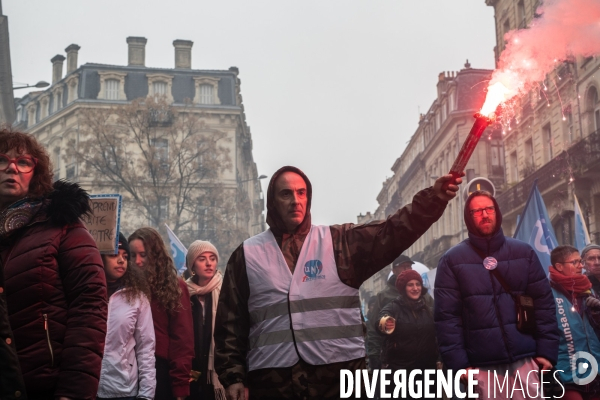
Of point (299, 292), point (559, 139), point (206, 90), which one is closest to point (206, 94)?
point (206, 90)

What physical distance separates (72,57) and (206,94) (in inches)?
417

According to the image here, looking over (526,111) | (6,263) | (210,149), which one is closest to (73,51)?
(210,149)

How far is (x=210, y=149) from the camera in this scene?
41.1m

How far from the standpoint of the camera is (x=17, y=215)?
3.44m

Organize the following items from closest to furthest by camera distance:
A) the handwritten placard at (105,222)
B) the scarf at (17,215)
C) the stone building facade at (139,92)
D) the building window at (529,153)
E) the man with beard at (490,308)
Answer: the scarf at (17,215), the man with beard at (490,308), the handwritten placard at (105,222), the building window at (529,153), the stone building facade at (139,92)

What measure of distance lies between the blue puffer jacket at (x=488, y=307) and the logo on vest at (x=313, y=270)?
1.56 m

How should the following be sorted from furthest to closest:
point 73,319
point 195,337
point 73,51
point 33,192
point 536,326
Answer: point 73,51 → point 195,337 → point 536,326 → point 33,192 → point 73,319

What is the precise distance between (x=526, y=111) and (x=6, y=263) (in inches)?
1194

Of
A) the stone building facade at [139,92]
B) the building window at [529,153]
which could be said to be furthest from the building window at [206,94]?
the building window at [529,153]

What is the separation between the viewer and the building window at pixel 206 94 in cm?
5731

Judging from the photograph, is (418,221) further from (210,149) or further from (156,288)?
(210,149)

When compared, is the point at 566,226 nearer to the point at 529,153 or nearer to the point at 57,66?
the point at 529,153

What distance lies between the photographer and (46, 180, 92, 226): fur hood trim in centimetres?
346

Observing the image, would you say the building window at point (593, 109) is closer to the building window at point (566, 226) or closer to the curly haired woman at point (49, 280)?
the building window at point (566, 226)
